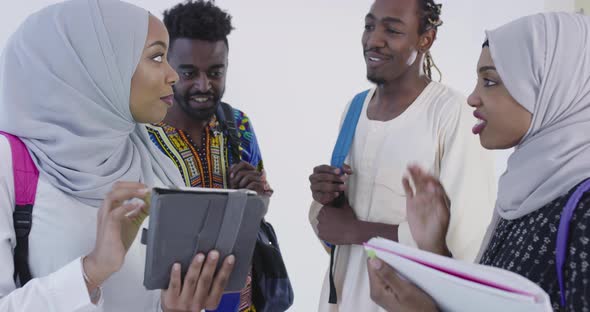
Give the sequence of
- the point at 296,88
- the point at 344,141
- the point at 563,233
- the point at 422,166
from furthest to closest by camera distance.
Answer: the point at 296,88
the point at 344,141
the point at 422,166
the point at 563,233

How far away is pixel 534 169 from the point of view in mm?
1269

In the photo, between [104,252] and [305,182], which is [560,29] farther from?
[305,182]

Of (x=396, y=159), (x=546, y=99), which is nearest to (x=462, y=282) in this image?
(x=546, y=99)

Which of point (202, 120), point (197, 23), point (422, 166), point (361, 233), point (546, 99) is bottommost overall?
point (361, 233)

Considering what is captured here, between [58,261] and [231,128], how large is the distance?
104 centimetres

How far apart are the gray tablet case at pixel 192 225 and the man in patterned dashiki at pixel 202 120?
2.63ft

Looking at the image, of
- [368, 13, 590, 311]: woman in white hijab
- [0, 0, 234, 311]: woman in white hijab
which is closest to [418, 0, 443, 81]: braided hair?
[368, 13, 590, 311]: woman in white hijab

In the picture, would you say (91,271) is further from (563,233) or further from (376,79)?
(376,79)

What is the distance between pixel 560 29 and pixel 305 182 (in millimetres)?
2573

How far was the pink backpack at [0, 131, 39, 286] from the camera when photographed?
1.27m

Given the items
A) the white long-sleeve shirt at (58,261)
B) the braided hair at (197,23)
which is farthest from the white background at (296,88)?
the white long-sleeve shirt at (58,261)

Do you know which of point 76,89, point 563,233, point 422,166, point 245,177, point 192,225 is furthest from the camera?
point 245,177

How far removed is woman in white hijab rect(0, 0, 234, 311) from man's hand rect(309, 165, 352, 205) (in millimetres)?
686

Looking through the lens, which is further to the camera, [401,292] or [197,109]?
[197,109]
